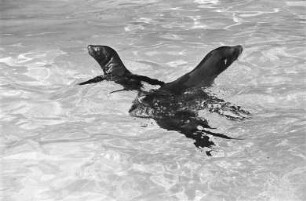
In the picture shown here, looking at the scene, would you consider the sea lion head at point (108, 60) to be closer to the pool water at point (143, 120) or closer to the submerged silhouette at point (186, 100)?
the submerged silhouette at point (186, 100)

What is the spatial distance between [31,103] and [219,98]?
67.5 inches

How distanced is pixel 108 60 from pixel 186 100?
116 centimetres

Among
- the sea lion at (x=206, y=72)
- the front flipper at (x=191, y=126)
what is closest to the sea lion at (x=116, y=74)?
the sea lion at (x=206, y=72)

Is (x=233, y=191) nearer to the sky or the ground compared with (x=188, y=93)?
nearer to the ground

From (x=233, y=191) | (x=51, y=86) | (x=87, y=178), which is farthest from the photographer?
(x=51, y=86)

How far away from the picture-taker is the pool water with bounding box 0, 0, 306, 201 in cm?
356

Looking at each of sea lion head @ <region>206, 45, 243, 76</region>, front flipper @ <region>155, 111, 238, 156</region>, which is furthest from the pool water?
sea lion head @ <region>206, 45, 243, 76</region>

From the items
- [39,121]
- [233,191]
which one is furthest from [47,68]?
[233,191]

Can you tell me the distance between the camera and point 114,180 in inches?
143

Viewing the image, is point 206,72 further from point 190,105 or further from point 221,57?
point 190,105

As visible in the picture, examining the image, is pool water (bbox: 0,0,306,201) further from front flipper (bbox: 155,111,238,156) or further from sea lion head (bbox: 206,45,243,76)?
sea lion head (bbox: 206,45,243,76)

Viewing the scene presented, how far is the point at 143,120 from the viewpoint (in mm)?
4395

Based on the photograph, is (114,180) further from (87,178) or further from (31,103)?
(31,103)

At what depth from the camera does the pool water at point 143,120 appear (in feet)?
11.7
